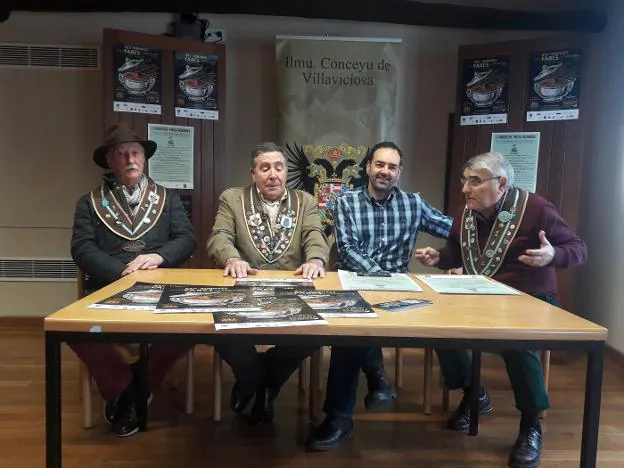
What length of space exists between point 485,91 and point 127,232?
2.27 meters

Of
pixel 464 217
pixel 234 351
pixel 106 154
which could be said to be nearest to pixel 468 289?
pixel 464 217

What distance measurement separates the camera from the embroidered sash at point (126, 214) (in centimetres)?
220

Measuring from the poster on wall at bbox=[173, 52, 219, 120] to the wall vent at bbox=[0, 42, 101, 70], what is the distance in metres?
0.62

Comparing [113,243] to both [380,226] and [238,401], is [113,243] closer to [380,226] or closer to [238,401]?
[238,401]

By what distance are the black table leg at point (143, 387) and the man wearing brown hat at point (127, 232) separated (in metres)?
0.03

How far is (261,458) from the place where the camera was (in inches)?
71.7

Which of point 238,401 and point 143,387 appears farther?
point 238,401

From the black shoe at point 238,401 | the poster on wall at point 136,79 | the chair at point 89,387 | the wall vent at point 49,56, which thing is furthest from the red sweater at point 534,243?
the wall vent at point 49,56

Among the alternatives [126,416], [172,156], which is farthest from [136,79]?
[126,416]

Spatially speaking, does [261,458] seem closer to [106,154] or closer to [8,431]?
[8,431]

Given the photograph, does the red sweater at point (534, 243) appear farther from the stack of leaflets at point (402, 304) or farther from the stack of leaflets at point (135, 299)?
the stack of leaflets at point (135, 299)

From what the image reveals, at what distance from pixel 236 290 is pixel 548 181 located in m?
2.34

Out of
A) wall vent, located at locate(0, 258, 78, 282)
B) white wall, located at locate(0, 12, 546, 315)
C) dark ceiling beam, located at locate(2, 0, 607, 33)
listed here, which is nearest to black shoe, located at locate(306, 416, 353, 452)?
white wall, located at locate(0, 12, 546, 315)

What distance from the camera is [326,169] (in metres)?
3.28
